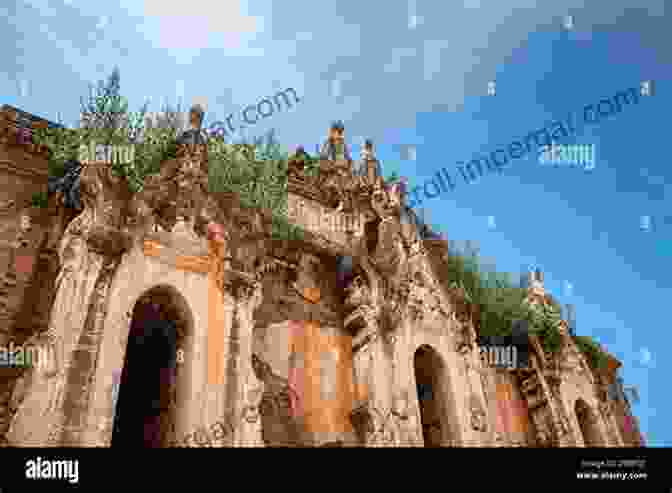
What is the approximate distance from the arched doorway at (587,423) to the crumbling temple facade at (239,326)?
2.8 inches

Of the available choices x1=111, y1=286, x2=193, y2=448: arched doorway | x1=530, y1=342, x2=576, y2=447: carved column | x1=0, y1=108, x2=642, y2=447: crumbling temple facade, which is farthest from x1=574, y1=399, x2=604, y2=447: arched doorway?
x1=111, y1=286, x2=193, y2=448: arched doorway

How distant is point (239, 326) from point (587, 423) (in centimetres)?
822

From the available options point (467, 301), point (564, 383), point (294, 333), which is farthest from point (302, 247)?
point (564, 383)

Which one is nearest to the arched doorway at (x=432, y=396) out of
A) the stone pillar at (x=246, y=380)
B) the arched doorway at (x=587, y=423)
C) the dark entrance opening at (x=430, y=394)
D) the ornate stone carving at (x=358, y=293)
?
the dark entrance opening at (x=430, y=394)

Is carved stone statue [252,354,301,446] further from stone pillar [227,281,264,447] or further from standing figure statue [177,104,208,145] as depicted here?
standing figure statue [177,104,208,145]

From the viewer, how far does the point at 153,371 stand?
8.98 meters

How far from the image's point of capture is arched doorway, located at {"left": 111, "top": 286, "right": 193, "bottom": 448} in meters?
8.22

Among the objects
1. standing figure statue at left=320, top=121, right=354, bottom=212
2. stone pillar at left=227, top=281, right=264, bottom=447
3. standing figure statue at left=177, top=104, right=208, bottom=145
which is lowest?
stone pillar at left=227, top=281, right=264, bottom=447

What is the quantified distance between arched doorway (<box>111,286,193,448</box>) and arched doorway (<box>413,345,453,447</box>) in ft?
13.6

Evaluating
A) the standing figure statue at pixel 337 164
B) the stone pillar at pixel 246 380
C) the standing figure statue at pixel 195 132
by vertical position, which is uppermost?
the standing figure statue at pixel 337 164

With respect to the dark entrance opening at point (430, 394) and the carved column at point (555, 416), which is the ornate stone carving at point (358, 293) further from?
Answer: the carved column at point (555, 416)

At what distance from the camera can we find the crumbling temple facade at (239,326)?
24.8 feet
